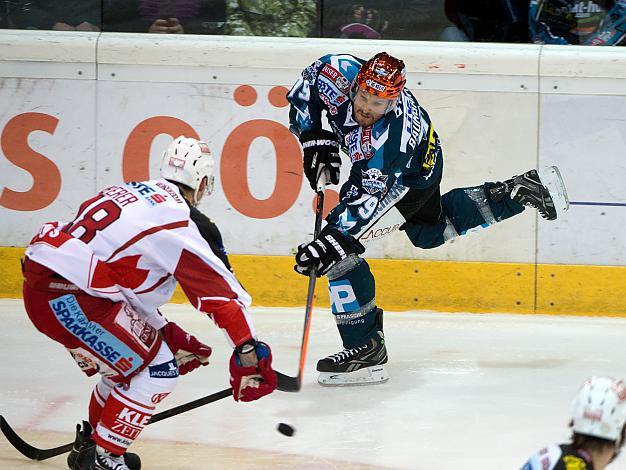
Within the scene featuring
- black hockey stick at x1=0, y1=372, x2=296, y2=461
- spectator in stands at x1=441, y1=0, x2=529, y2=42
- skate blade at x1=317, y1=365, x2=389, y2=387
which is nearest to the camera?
black hockey stick at x1=0, y1=372, x2=296, y2=461

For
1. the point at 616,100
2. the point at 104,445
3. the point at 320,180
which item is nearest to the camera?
the point at 104,445

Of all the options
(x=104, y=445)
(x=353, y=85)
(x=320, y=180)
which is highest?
(x=353, y=85)

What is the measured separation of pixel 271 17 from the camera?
5.39 m

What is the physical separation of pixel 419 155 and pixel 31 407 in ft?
5.10

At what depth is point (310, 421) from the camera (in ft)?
11.9

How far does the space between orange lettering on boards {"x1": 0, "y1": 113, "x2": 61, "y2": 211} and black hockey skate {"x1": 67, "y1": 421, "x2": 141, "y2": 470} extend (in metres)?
2.34

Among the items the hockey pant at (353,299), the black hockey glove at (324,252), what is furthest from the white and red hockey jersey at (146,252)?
the hockey pant at (353,299)

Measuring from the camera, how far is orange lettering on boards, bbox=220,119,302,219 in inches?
206

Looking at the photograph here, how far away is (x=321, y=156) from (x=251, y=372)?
1467mm

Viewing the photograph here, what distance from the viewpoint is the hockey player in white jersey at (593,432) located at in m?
1.97

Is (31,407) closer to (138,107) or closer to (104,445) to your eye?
(104,445)

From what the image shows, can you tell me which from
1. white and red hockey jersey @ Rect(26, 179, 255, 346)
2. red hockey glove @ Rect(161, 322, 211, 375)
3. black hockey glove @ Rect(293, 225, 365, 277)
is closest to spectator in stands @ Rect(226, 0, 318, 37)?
black hockey glove @ Rect(293, 225, 365, 277)

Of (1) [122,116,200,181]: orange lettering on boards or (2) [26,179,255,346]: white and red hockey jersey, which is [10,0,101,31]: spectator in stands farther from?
(2) [26,179,255,346]: white and red hockey jersey

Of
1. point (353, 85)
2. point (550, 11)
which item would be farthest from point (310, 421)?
point (550, 11)
